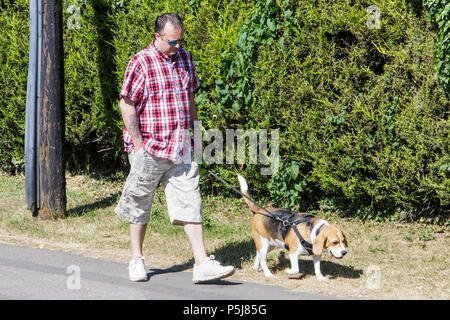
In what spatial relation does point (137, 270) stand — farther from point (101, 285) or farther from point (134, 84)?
point (134, 84)

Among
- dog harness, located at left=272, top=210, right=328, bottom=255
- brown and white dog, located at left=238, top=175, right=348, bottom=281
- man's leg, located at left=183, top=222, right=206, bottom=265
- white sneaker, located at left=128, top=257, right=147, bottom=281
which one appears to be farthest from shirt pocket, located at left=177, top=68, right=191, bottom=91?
white sneaker, located at left=128, top=257, right=147, bottom=281

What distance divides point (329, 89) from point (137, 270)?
9.91 feet

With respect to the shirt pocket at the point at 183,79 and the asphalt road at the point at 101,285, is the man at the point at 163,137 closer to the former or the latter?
the shirt pocket at the point at 183,79

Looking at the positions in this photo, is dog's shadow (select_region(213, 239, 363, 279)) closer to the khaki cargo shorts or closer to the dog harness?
the dog harness

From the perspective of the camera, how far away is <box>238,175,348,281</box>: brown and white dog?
5.32m

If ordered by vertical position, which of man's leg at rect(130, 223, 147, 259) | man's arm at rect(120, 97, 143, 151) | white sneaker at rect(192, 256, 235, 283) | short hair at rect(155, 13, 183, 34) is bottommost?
white sneaker at rect(192, 256, 235, 283)

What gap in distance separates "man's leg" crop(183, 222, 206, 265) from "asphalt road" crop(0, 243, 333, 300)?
9.6 inches

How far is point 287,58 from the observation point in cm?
740

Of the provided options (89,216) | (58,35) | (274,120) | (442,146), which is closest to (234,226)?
(274,120)

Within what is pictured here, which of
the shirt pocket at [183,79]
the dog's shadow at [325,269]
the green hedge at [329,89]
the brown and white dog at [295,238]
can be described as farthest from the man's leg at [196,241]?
the green hedge at [329,89]

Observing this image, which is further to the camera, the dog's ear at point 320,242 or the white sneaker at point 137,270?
the white sneaker at point 137,270

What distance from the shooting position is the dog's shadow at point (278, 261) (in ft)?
19.0

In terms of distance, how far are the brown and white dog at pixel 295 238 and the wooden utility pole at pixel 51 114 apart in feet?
9.35

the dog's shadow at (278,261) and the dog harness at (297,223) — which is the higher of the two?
the dog harness at (297,223)
